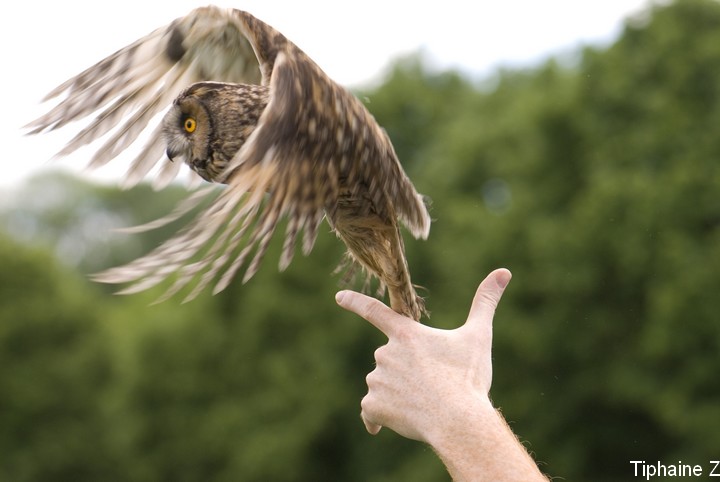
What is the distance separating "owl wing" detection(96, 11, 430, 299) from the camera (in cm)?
275

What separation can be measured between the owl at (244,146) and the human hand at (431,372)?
1.37ft

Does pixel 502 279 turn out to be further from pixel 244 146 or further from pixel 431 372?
pixel 244 146

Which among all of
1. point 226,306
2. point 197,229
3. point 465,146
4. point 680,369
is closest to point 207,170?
point 197,229

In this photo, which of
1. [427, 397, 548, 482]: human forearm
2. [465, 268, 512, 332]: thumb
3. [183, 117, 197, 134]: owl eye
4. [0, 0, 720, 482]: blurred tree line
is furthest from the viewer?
[0, 0, 720, 482]: blurred tree line

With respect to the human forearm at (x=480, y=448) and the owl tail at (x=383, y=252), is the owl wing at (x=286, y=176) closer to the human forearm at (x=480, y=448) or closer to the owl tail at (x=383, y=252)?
the owl tail at (x=383, y=252)

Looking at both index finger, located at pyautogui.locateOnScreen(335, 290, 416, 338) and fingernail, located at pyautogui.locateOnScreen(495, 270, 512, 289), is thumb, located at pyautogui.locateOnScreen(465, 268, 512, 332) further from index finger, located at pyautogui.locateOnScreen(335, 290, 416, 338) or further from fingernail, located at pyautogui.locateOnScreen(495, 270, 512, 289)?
index finger, located at pyautogui.locateOnScreen(335, 290, 416, 338)

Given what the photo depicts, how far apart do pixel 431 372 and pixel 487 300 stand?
0.91ft

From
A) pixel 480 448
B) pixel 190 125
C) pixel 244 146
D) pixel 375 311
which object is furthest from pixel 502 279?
pixel 190 125

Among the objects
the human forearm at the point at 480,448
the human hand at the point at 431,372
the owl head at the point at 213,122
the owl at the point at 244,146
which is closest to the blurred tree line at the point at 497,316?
the owl at the point at 244,146

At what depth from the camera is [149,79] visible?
12.8 ft

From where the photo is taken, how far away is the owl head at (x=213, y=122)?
134 inches

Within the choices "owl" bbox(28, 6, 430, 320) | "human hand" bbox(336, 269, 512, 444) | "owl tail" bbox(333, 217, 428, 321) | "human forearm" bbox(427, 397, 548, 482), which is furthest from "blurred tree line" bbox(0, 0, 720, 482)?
"human forearm" bbox(427, 397, 548, 482)

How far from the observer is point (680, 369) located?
61.3 ft

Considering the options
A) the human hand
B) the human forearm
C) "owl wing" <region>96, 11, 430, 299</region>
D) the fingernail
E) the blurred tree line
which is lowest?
the blurred tree line
